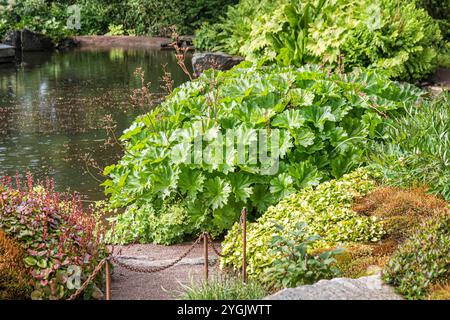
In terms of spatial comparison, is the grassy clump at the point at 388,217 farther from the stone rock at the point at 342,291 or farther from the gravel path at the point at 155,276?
the gravel path at the point at 155,276

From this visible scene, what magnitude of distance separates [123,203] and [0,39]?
20950mm

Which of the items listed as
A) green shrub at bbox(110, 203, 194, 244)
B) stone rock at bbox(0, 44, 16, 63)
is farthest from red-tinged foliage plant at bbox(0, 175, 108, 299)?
stone rock at bbox(0, 44, 16, 63)

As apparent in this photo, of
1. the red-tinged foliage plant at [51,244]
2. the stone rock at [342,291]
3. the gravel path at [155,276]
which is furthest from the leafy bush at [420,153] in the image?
the red-tinged foliage plant at [51,244]

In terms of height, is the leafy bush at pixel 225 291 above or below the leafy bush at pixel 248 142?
below

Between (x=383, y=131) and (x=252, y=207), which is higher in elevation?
(x=383, y=131)

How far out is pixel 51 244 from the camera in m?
4.77

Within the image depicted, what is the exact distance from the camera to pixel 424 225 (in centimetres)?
467

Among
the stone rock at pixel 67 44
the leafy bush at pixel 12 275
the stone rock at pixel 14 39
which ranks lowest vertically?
the stone rock at pixel 67 44

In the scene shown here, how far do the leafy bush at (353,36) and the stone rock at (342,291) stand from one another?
7.00 m

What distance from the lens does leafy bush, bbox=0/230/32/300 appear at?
173 inches

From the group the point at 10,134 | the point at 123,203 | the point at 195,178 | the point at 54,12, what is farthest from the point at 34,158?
the point at 54,12

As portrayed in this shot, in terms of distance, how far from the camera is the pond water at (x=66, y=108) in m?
9.88
